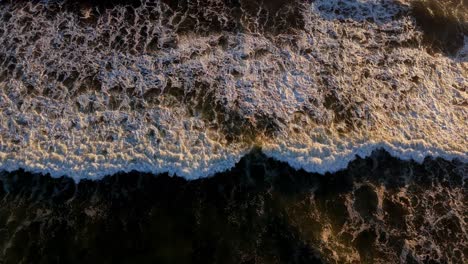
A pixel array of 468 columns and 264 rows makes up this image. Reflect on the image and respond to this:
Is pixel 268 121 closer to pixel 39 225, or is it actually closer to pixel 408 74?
pixel 408 74

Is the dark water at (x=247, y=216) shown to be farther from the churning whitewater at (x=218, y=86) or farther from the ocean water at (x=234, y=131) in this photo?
the churning whitewater at (x=218, y=86)

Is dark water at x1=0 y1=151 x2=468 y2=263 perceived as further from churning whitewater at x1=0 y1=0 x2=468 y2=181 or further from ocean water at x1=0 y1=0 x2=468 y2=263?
churning whitewater at x1=0 y1=0 x2=468 y2=181

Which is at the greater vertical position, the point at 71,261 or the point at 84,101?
the point at 84,101

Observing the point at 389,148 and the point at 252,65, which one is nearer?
the point at 389,148

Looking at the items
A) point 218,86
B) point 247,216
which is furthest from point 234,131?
point 247,216

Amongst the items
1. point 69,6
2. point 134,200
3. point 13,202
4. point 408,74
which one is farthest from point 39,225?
point 408,74

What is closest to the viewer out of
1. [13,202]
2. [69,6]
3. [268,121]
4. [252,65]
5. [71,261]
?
[71,261]

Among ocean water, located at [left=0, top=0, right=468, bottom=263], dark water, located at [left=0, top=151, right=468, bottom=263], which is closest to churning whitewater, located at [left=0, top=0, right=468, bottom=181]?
ocean water, located at [left=0, top=0, right=468, bottom=263]
